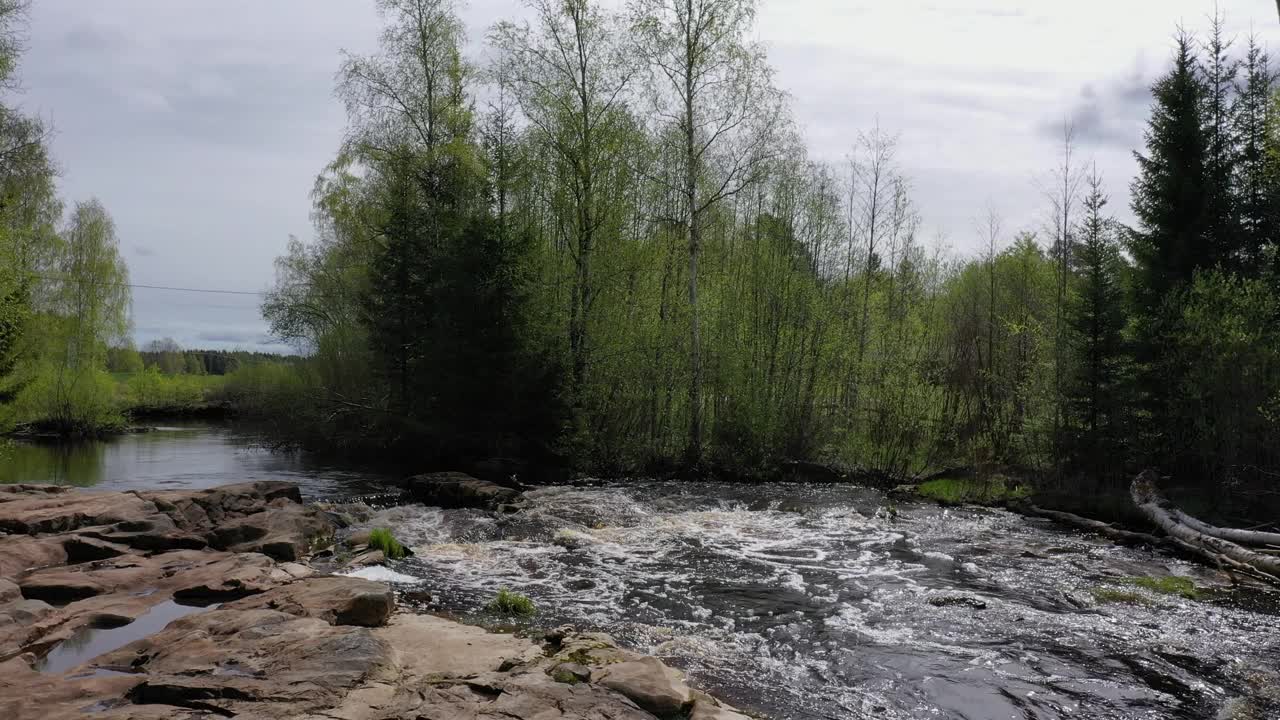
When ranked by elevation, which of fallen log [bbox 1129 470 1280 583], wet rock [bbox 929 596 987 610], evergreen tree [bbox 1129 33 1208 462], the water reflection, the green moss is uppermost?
evergreen tree [bbox 1129 33 1208 462]

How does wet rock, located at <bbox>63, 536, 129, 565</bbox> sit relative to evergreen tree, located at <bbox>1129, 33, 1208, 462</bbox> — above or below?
below

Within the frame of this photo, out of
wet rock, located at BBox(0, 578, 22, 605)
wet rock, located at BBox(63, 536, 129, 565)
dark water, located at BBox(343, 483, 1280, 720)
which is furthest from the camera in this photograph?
wet rock, located at BBox(63, 536, 129, 565)

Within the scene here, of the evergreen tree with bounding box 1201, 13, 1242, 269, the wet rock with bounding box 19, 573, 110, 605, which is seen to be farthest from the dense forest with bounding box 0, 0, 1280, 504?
the wet rock with bounding box 19, 573, 110, 605

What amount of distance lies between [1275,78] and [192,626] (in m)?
26.4

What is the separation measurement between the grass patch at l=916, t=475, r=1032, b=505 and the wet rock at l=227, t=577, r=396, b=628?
43.6 feet

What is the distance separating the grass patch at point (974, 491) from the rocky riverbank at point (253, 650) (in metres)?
12.8

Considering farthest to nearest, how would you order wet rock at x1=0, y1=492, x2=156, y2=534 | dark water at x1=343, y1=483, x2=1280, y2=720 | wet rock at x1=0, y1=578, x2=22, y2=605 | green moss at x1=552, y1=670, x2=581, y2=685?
wet rock at x1=0, y1=492, x2=156, y2=534 < wet rock at x1=0, y1=578, x2=22, y2=605 < dark water at x1=343, y1=483, x2=1280, y2=720 < green moss at x1=552, y1=670, x2=581, y2=685

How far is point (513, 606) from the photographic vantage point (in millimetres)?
8555

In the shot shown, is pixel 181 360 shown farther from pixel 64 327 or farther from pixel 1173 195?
pixel 1173 195

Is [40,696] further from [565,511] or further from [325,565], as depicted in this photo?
[565,511]

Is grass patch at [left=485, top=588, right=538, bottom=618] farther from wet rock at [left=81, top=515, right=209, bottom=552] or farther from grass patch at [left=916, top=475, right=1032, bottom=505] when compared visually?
grass patch at [left=916, top=475, right=1032, bottom=505]

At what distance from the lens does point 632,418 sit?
21797 millimetres

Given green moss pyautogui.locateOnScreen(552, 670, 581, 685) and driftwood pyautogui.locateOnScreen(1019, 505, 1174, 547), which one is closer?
green moss pyautogui.locateOnScreen(552, 670, 581, 685)

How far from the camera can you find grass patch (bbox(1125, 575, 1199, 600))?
9.61 metres
